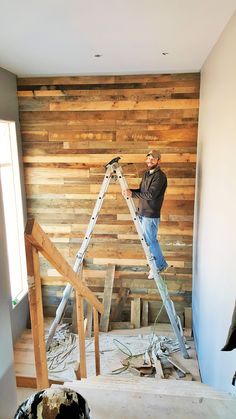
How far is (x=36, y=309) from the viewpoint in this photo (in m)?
1.42

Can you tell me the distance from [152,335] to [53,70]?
3.58m

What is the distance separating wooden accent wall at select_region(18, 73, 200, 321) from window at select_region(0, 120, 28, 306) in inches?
7.8

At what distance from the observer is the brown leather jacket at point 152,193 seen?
3432 millimetres

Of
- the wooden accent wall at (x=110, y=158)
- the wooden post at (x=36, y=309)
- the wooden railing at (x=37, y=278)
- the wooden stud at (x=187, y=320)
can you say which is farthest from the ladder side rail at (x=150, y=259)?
the wooden post at (x=36, y=309)

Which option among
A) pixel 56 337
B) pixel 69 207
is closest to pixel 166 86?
pixel 69 207

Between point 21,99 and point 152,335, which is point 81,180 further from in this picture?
point 152,335

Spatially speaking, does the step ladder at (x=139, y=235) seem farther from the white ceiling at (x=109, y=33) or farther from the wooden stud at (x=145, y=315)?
the white ceiling at (x=109, y=33)

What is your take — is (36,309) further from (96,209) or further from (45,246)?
(96,209)

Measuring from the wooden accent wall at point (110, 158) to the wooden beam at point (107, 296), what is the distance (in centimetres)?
11

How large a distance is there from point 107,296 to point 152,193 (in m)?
1.75

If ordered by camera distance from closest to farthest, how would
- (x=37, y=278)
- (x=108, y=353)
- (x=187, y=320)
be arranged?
1. (x=37, y=278)
2. (x=108, y=353)
3. (x=187, y=320)

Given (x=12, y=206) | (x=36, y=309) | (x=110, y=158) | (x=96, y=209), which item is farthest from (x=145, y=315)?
(x=36, y=309)

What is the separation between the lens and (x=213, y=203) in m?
2.82

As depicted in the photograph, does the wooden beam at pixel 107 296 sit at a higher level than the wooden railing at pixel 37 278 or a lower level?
lower
